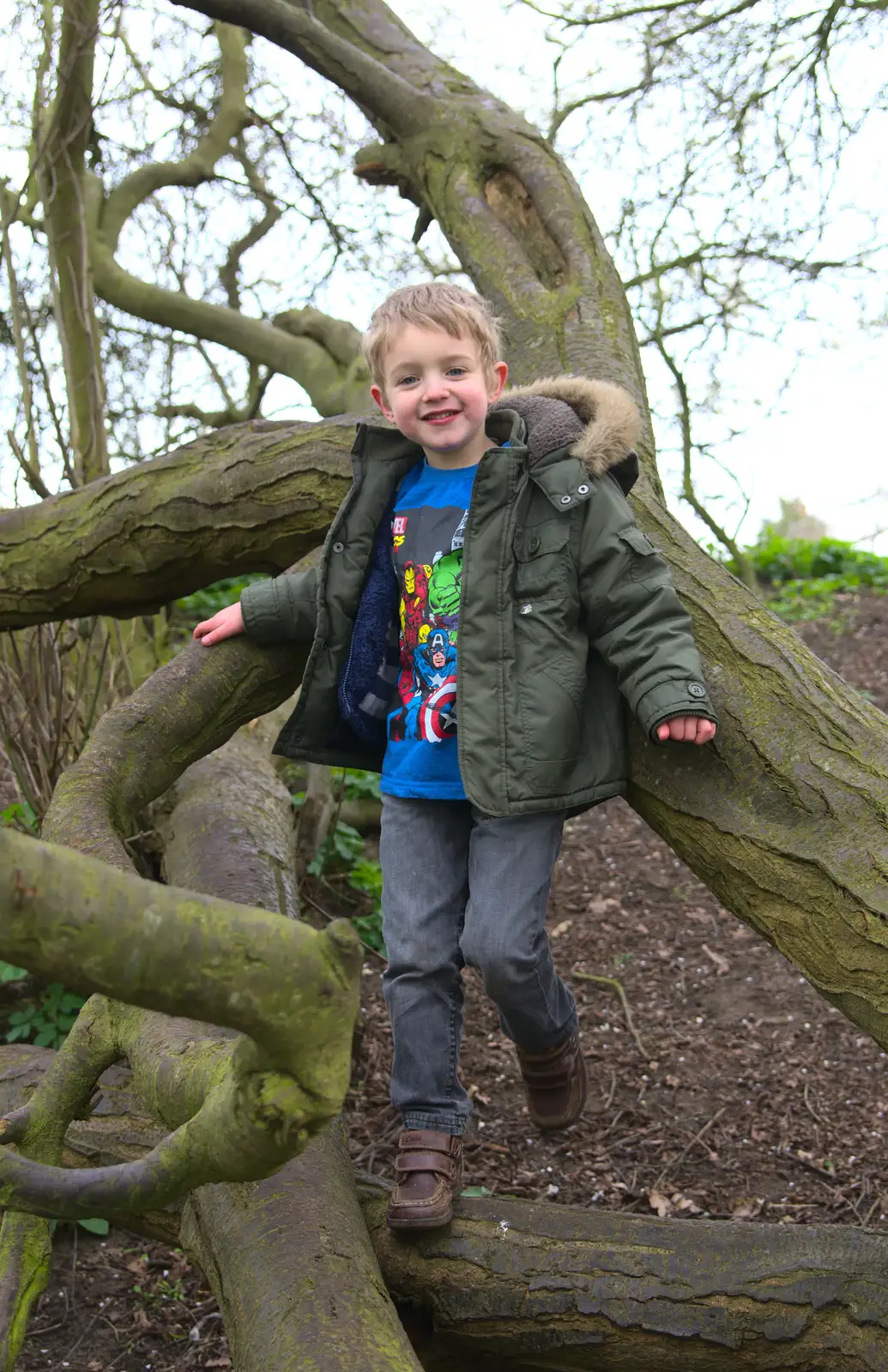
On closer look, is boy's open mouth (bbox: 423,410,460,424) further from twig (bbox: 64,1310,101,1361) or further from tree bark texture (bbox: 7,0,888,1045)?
twig (bbox: 64,1310,101,1361)

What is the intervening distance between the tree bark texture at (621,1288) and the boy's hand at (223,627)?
49.6 inches

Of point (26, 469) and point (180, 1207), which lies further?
point (26, 469)

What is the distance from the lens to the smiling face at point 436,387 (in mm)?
2490

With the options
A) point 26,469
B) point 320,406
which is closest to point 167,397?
point 26,469

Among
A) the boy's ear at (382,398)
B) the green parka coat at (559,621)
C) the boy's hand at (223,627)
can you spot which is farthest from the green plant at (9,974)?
the boy's ear at (382,398)

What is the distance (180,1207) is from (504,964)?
31.5 inches

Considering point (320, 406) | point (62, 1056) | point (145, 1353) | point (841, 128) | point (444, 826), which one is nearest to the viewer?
point (62, 1056)

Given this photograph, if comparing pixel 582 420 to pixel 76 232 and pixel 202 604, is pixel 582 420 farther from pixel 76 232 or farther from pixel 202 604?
pixel 202 604

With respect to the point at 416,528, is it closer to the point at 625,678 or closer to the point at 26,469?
the point at 625,678

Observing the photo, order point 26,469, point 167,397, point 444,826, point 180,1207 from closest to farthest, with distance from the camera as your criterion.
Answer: point 180,1207 < point 444,826 < point 26,469 < point 167,397

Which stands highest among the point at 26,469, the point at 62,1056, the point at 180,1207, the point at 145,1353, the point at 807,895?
the point at 26,469

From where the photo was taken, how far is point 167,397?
450 centimetres

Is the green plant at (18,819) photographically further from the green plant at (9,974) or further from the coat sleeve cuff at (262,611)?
the coat sleeve cuff at (262,611)

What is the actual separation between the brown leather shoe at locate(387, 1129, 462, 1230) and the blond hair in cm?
164
